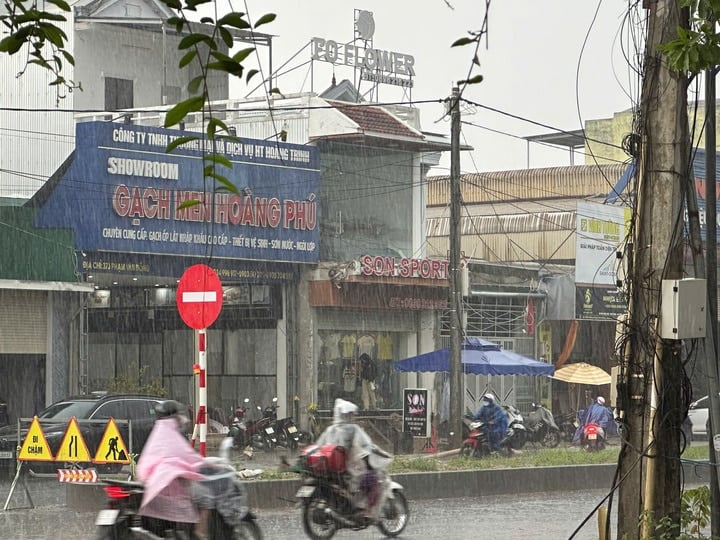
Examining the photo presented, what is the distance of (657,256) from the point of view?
8.35 meters

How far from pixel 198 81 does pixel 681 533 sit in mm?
5337

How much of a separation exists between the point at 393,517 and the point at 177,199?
14301mm

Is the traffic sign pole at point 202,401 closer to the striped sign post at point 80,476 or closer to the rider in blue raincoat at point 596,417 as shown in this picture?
the striped sign post at point 80,476

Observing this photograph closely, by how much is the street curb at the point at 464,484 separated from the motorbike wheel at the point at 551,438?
229 inches

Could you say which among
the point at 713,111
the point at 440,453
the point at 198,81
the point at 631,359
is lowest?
the point at 440,453

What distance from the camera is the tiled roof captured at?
30.7 meters

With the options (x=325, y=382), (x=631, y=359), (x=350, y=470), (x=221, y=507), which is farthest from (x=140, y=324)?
(x=631, y=359)

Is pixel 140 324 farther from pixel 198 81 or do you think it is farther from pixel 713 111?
pixel 198 81

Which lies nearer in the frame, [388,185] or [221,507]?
[221,507]

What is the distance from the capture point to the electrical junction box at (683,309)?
26.9 feet

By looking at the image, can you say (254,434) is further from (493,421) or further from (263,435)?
(493,421)

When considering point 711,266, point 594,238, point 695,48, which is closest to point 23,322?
point 594,238

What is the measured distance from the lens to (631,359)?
8.53 meters

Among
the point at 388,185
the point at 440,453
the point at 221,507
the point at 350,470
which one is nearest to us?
the point at 221,507
